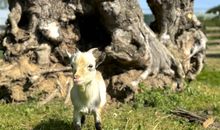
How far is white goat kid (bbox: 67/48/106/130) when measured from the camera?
287 inches

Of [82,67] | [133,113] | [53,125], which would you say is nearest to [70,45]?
[133,113]

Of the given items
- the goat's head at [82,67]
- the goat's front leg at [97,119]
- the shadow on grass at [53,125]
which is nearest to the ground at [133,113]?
the shadow on grass at [53,125]

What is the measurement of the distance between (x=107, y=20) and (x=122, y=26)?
1.01ft

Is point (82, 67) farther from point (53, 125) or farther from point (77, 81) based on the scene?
point (53, 125)

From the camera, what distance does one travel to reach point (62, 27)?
36.1ft

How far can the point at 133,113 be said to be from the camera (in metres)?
9.60

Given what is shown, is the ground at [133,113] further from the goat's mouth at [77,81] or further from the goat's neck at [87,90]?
the goat's mouth at [77,81]

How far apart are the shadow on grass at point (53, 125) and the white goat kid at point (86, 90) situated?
48 centimetres

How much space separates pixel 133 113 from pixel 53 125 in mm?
1521

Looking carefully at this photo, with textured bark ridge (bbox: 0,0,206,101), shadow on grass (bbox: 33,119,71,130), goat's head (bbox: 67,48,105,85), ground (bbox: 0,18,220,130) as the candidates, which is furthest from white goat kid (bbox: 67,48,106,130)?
textured bark ridge (bbox: 0,0,206,101)

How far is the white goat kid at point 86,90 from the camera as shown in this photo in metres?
7.29

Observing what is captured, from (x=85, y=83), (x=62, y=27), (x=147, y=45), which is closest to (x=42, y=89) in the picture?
(x=62, y=27)

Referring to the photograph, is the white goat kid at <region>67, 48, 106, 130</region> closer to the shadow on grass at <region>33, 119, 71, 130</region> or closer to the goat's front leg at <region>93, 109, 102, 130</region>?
the goat's front leg at <region>93, 109, 102, 130</region>

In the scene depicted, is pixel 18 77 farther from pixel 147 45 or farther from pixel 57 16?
pixel 147 45
